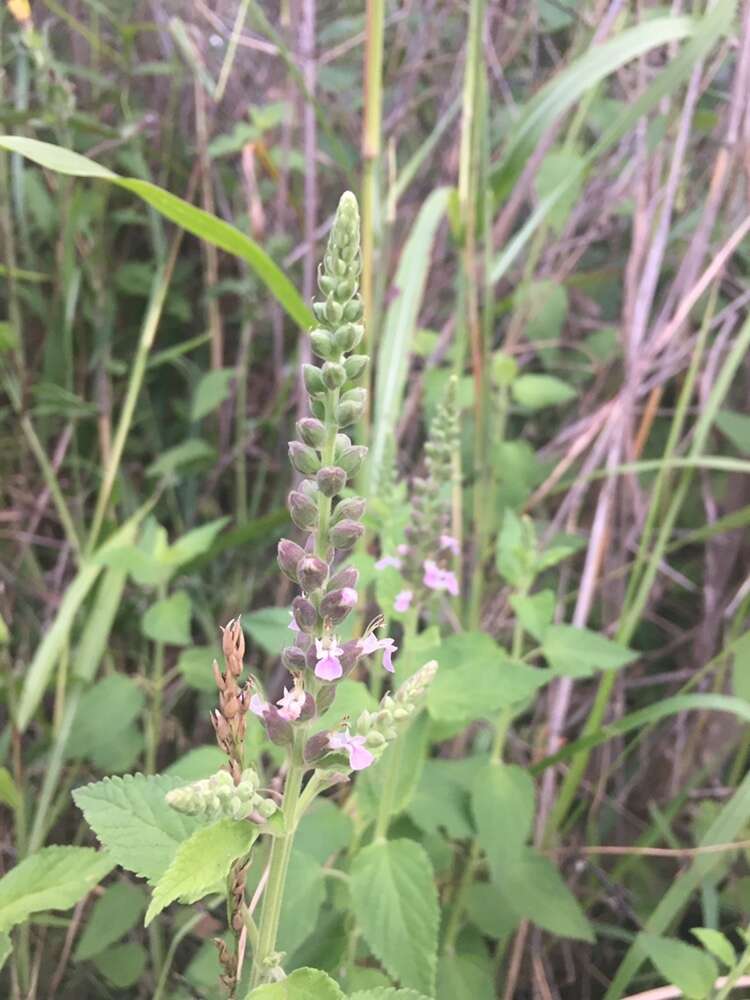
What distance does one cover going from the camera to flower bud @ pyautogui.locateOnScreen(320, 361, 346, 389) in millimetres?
894

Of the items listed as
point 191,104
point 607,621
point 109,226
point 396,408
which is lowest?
point 607,621

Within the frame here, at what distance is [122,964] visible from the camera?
168 centimetres

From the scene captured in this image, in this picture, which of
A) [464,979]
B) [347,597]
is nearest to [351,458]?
[347,597]

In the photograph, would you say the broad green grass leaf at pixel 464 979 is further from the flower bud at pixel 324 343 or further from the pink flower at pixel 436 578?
the flower bud at pixel 324 343

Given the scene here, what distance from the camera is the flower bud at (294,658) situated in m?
0.95

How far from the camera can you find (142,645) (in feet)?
7.86

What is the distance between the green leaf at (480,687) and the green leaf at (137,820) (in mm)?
563

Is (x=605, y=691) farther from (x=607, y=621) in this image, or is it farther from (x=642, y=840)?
(x=607, y=621)

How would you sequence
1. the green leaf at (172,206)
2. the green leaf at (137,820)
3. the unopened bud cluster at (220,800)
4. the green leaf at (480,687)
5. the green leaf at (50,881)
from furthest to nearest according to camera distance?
the green leaf at (480,687)
the green leaf at (172,206)
the green leaf at (50,881)
the green leaf at (137,820)
the unopened bud cluster at (220,800)

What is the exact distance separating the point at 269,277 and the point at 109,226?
5.72 feet

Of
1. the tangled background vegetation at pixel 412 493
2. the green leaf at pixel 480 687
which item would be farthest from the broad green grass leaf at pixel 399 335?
the green leaf at pixel 480 687

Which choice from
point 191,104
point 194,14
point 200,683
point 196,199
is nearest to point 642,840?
point 200,683

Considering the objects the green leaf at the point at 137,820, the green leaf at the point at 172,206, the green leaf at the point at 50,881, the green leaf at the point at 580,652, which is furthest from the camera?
the green leaf at the point at 580,652

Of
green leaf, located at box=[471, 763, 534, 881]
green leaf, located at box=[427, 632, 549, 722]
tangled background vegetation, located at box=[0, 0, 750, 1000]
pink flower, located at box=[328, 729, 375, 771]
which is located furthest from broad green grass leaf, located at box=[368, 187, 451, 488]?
pink flower, located at box=[328, 729, 375, 771]
